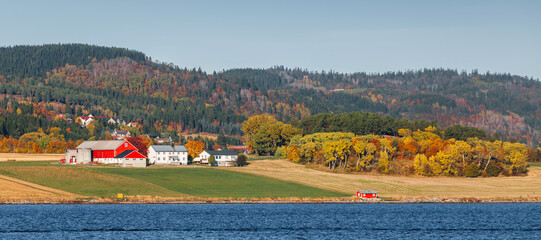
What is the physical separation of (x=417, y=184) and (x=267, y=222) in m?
54.8

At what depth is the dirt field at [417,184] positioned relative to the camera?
110 m

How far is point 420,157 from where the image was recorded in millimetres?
139000

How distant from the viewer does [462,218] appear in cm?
8062

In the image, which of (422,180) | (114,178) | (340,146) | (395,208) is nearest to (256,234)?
(395,208)

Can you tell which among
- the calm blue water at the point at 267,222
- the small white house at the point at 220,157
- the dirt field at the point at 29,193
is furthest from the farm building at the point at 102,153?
the calm blue water at the point at 267,222

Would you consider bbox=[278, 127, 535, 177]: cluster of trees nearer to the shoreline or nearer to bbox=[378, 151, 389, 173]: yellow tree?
bbox=[378, 151, 389, 173]: yellow tree

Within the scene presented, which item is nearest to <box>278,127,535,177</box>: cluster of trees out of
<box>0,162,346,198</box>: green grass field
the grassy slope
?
the grassy slope

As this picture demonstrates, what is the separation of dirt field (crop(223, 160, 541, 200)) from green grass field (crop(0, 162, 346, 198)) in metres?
7.03

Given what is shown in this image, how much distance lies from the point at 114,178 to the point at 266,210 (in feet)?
117

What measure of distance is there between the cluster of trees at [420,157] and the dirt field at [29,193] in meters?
64.3

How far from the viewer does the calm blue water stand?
63.1m

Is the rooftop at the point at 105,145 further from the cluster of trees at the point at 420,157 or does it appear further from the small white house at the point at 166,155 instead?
the cluster of trees at the point at 420,157

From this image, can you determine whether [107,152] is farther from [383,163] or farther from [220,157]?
[383,163]

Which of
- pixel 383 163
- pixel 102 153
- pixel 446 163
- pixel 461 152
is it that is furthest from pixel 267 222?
pixel 102 153
